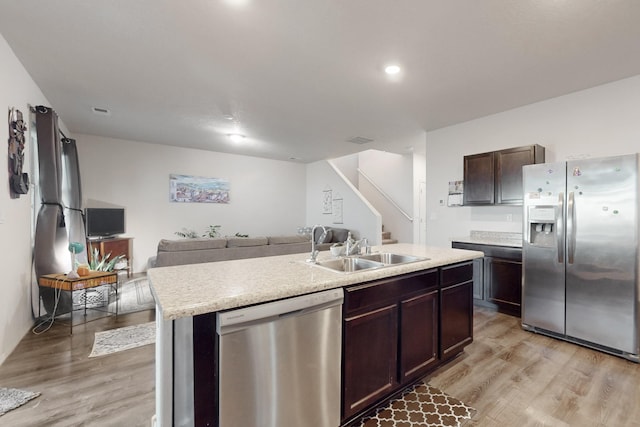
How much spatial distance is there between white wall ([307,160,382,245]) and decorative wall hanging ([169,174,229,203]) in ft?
7.87

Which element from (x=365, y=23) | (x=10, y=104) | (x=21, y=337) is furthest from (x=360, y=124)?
(x=21, y=337)

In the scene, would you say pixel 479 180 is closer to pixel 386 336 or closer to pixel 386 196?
pixel 386 336

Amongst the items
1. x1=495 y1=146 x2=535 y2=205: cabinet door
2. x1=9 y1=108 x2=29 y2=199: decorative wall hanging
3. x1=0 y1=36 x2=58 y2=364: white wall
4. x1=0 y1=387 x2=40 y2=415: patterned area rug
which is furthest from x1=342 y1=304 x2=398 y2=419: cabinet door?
x1=9 y1=108 x2=29 y2=199: decorative wall hanging

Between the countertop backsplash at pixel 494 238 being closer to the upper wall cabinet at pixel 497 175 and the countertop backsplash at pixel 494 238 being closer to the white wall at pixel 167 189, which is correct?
the upper wall cabinet at pixel 497 175

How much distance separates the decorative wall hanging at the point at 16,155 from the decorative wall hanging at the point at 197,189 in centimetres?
376

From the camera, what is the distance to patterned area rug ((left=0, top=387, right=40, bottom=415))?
1847mm

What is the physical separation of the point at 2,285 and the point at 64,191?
2634mm

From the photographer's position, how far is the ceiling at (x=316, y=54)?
82.0 inches

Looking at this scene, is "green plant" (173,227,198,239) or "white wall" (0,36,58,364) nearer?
"white wall" (0,36,58,364)

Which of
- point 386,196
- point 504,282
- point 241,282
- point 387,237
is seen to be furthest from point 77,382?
point 386,196

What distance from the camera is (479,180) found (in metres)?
4.00

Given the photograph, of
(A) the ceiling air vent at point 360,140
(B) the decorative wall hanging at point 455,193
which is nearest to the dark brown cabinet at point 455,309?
(B) the decorative wall hanging at point 455,193

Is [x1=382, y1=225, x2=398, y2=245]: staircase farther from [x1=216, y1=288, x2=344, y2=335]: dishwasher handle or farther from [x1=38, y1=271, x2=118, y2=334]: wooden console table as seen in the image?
[x1=216, y1=288, x2=344, y2=335]: dishwasher handle

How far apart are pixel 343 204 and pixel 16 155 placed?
5850 mm
